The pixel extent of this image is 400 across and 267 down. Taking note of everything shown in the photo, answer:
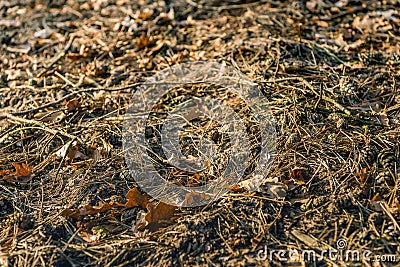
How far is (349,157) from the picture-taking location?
114 inches

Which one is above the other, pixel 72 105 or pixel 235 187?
pixel 72 105

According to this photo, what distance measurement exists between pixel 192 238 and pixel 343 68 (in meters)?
1.94

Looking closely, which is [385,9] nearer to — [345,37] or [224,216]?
[345,37]

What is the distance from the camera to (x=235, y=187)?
9.30 feet

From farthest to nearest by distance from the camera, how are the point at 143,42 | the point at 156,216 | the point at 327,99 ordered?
the point at 143,42, the point at 327,99, the point at 156,216

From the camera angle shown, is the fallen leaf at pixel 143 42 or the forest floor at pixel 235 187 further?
the fallen leaf at pixel 143 42

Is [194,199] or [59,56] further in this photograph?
[59,56]

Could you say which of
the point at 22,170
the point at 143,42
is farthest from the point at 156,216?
the point at 143,42

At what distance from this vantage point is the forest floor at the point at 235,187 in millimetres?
2553

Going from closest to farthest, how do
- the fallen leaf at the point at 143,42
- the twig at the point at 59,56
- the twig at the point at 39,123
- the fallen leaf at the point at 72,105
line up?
the twig at the point at 39,123 < the fallen leaf at the point at 72,105 < the twig at the point at 59,56 < the fallen leaf at the point at 143,42

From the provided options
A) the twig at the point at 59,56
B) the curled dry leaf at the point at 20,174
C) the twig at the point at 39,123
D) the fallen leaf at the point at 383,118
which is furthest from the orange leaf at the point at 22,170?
the fallen leaf at the point at 383,118

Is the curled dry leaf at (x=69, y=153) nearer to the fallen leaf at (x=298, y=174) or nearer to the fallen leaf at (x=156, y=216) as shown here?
the fallen leaf at (x=156, y=216)

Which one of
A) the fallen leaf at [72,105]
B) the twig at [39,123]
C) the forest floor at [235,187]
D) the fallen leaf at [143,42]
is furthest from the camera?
the fallen leaf at [143,42]

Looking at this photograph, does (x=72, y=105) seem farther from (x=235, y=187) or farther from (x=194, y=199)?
(x=235, y=187)
